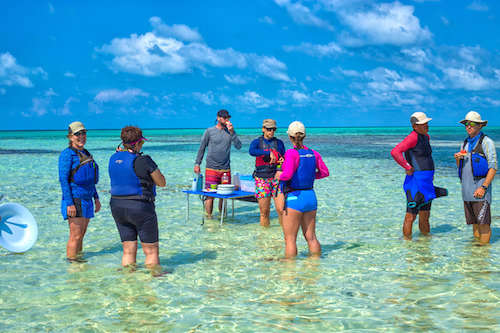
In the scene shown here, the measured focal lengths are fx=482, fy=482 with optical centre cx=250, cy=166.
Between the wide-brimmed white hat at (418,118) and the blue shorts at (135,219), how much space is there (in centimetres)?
451

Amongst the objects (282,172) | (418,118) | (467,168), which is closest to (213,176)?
(282,172)

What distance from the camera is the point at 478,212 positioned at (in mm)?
7707

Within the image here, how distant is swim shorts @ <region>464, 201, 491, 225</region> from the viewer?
25.1 ft

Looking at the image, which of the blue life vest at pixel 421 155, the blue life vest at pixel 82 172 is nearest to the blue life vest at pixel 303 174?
the blue life vest at pixel 421 155

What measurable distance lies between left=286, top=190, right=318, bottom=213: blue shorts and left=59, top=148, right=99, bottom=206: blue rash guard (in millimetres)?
2783

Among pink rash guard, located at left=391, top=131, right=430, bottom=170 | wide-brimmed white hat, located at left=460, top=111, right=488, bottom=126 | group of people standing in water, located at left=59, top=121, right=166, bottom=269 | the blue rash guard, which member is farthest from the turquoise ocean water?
wide-brimmed white hat, located at left=460, top=111, right=488, bottom=126

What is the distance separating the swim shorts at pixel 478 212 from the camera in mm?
7652

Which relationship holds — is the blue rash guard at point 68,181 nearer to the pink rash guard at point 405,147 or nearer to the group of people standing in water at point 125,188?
the group of people standing in water at point 125,188

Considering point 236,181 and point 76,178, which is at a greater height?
point 76,178

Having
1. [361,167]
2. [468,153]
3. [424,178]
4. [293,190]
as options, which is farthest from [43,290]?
[361,167]

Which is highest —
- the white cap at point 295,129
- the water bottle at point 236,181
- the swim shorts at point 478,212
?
the white cap at point 295,129

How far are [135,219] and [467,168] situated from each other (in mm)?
5239

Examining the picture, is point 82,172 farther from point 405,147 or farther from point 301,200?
point 405,147

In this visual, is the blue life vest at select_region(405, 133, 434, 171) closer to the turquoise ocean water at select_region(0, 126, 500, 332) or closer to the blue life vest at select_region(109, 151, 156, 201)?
the turquoise ocean water at select_region(0, 126, 500, 332)
